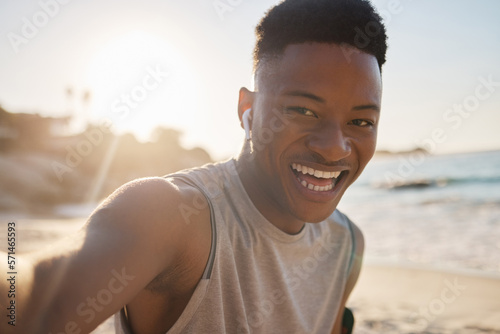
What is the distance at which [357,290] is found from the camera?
227 inches

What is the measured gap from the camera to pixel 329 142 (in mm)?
1786

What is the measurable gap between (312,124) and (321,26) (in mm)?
481

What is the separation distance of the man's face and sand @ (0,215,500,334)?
9.38ft

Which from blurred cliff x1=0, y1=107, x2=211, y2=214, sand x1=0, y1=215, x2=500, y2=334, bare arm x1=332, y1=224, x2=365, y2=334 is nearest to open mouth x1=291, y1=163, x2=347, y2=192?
bare arm x1=332, y1=224, x2=365, y2=334

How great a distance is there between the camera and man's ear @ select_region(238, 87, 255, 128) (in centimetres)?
211

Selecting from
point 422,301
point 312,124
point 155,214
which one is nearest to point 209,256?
point 155,214

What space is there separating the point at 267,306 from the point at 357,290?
4.38 meters

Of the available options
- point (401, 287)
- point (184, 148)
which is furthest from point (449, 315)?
point (184, 148)

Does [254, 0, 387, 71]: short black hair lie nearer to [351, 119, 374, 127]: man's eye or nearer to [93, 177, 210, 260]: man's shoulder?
[351, 119, 374, 127]: man's eye

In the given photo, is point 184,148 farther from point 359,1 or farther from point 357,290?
point 359,1

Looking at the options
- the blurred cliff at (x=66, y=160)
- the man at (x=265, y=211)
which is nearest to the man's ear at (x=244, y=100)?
the man at (x=265, y=211)

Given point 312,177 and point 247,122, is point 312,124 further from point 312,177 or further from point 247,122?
point 247,122

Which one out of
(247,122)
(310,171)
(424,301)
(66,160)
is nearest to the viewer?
(310,171)

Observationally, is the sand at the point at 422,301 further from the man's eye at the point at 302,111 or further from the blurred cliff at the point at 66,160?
the blurred cliff at the point at 66,160
